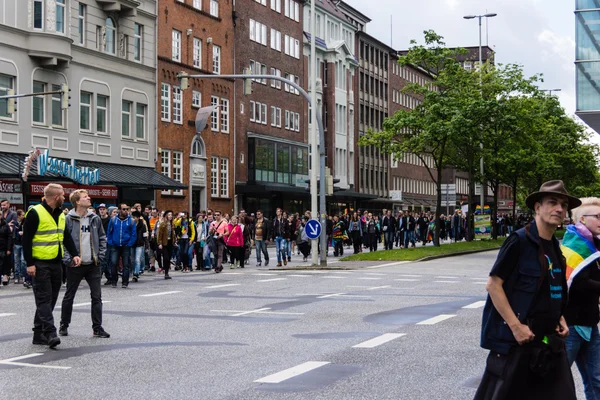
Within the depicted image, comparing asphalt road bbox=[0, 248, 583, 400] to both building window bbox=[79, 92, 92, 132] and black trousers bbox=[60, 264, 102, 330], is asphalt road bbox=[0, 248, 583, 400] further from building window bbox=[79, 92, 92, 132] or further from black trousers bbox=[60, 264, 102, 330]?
building window bbox=[79, 92, 92, 132]

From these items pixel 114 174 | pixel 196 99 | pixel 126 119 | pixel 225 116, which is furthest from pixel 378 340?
pixel 225 116

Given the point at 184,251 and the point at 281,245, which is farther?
the point at 281,245

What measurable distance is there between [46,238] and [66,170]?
2683 cm

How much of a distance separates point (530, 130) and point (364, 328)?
42.5 meters

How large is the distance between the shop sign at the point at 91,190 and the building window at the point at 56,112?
3254mm

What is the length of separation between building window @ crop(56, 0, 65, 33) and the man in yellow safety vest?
29.8m

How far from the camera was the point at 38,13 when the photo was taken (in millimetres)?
40062

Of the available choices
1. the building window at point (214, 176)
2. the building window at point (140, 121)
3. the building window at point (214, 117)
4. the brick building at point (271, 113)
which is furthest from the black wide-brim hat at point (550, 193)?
the brick building at point (271, 113)

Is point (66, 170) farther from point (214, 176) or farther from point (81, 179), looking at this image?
point (214, 176)

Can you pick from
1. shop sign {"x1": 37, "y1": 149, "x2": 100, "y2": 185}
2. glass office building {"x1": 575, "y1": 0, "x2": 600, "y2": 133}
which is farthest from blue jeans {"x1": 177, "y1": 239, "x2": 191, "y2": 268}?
glass office building {"x1": 575, "y1": 0, "x2": 600, "y2": 133}

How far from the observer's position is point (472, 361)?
419 inches

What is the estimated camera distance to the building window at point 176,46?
52688 millimetres

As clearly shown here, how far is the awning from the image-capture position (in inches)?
1446

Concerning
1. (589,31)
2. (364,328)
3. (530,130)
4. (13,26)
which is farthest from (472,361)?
(530,130)
